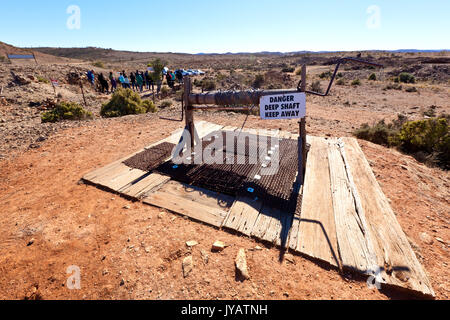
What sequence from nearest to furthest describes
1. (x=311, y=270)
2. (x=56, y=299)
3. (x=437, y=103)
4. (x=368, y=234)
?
1. (x=56, y=299)
2. (x=311, y=270)
3. (x=368, y=234)
4. (x=437, y=103)

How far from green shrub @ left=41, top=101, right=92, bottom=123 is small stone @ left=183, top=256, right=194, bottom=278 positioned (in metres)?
9.05

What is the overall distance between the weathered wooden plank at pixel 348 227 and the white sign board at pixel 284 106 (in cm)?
144

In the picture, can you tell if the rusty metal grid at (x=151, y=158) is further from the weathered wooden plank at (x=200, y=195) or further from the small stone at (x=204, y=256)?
the small stone at (x=204, y=256)

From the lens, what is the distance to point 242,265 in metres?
2.45

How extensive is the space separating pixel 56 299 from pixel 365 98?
1886 cm

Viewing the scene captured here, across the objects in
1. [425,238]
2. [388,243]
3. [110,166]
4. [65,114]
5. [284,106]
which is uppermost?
[284,106]

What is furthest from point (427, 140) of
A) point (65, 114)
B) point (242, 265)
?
point (65, 114)

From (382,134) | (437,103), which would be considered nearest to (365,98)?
(437,103)

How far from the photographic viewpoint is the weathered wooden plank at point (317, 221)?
8.64 ft

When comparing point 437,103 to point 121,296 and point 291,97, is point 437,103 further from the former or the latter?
point 121,296

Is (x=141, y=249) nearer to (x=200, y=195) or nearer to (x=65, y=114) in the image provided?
(x=200, y=195)

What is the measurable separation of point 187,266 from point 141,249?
2.15 ft

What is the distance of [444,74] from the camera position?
78.5 ft

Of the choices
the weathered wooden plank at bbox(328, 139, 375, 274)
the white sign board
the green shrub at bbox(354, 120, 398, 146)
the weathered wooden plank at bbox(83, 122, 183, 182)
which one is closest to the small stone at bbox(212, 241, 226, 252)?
the weathered wooden plank at bbox(328, 139, 375, 274)
